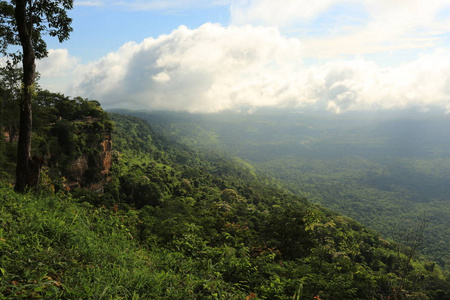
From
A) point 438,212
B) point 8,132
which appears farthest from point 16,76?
point 438,212

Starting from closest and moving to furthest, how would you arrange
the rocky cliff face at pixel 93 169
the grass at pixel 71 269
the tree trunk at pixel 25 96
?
1. the grass at pixel 71 269
2. the tree trunk at pixel 25 96
3. the rocky cliff face at pixel 93 169

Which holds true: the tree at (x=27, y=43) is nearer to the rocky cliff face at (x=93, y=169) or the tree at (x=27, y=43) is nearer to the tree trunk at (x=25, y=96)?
the tree trunk at (x=25, y=96)

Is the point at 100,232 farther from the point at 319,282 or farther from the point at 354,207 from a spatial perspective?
the point at 354,207

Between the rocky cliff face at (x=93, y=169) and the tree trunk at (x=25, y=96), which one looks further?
the rocky cliff face at (x=93, y=169)

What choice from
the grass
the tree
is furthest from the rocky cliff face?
the grass

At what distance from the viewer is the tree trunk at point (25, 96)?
7.21 meters

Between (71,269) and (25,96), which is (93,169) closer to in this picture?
(25,96)

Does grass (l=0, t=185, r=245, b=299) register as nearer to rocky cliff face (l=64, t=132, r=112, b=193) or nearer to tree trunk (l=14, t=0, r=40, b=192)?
tree trunk (l=14, t=0, r=40, b=192)

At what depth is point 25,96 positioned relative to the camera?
741 cm

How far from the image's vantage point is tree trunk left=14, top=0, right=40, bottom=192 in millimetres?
7215

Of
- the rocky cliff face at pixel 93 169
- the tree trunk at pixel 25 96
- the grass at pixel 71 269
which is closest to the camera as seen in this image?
the grass at pixel 71 269


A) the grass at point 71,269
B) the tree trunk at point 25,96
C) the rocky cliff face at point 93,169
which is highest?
the tree trunk at point 25,96

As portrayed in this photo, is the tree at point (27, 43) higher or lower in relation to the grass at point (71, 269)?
higher

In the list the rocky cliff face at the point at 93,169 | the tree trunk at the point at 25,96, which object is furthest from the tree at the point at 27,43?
the rocky cliff face at the point at 93,169
